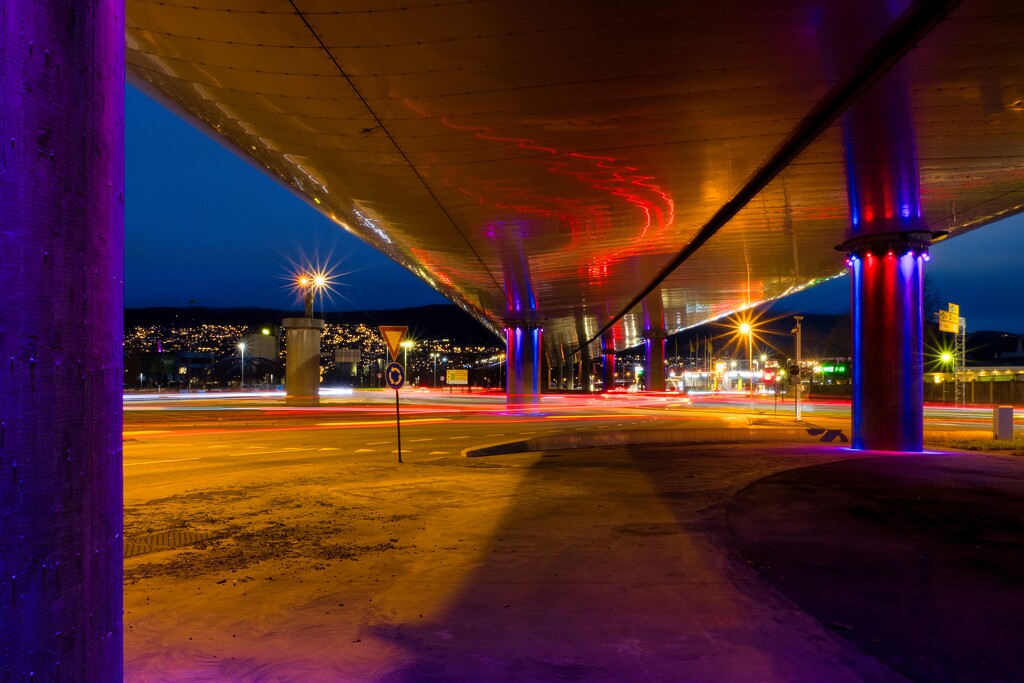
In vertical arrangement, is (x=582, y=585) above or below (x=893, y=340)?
below

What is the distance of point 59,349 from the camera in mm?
2689

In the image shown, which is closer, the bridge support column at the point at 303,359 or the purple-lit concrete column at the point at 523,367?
the purple-lit concrete column at the point at 523,367

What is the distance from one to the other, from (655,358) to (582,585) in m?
59.4

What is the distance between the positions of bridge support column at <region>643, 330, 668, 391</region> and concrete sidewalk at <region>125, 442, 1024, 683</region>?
52.1 meters

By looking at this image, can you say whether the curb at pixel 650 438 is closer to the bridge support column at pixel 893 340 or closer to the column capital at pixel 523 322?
the bridge support column at pixel 893 340

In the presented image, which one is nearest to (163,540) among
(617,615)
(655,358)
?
(617,615)

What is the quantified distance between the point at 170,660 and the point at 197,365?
157 meters

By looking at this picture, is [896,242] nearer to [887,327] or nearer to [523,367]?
[887,327]

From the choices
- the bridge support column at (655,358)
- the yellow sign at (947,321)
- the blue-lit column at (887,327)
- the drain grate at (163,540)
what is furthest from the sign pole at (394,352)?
the bridge support column at (655,358)

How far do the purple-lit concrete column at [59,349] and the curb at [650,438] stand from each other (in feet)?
43.9

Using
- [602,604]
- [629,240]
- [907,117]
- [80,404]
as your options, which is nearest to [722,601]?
[602,604]

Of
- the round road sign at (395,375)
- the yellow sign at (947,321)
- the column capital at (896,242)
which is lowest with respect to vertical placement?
the round road sign at (395,375)

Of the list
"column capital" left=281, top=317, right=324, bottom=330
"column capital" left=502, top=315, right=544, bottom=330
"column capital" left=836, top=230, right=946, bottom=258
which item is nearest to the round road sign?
"column capital" left=836, top=230, right=946, bottom=258

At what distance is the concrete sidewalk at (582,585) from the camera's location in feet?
14.7
